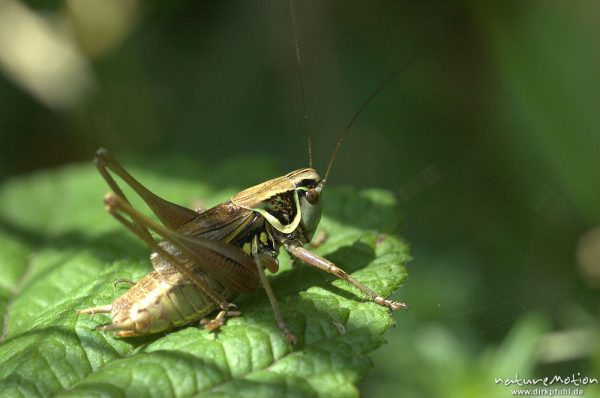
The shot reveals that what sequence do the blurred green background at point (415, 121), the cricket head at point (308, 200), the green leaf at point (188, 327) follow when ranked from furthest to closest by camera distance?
the blurred green background at point (415, 121) < the cricket head at point (308, 200) < the green leaf at point (188, 327)

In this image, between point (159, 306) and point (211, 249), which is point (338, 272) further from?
point (159, 306)

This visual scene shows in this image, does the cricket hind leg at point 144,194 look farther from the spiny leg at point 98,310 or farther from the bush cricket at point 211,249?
the spiny leg at point 98,310

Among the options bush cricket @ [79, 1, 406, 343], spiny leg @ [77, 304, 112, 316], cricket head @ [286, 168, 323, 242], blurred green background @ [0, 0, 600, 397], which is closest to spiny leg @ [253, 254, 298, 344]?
bush cricket @ [79, 1, 406, 343]

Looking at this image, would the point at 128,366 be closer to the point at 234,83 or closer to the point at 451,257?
the point at 451,257

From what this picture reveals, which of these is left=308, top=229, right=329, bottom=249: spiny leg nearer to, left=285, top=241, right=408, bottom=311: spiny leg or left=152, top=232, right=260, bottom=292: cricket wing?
left=285, top=241, right=408, bottom=311: spiny leg

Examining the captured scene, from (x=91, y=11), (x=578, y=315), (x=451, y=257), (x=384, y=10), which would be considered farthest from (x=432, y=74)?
(x=91, y=11)

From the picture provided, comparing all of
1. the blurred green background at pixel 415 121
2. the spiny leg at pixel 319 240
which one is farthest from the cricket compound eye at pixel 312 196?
the blurred green background at pixel 415 121
